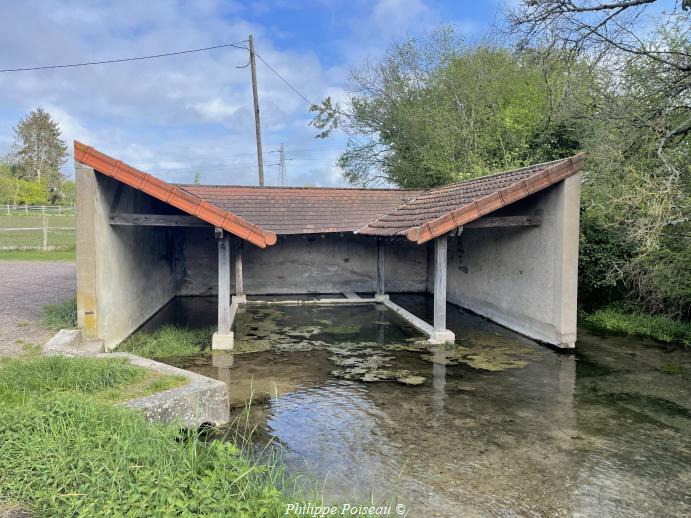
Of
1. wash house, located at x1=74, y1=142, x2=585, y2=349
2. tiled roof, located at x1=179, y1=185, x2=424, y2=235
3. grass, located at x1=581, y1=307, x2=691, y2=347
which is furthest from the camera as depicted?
tiled roof, located at x1=179, y1=185, x2=424, y2=235

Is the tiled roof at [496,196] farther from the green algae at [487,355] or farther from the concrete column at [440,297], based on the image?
the green algae at [487,355]

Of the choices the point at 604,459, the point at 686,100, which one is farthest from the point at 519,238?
the point at 604,459

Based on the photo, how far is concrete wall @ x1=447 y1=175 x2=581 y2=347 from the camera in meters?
8.38

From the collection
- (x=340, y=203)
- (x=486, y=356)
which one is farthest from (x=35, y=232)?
(x=486, y=356)

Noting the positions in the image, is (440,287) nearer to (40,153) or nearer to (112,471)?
(112,471)

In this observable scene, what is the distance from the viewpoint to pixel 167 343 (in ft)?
27.2

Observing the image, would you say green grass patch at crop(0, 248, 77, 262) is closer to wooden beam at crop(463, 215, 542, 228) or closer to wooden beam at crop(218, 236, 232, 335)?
wooden beam at crop(218, 236, 232, 335)

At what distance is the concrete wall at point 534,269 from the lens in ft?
27.5

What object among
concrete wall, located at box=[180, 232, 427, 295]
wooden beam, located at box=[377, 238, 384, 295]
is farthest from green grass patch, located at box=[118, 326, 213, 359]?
wooden beam, located at box=[377, 238, 384, 295]

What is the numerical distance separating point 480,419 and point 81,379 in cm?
403

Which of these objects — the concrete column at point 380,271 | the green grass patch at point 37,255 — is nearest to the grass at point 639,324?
the concrete column at point 380,271

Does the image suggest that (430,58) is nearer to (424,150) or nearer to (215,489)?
(424,150)

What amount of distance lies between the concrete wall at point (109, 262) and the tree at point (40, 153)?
146 feet

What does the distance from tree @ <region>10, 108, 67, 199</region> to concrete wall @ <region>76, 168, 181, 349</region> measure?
4458cm
